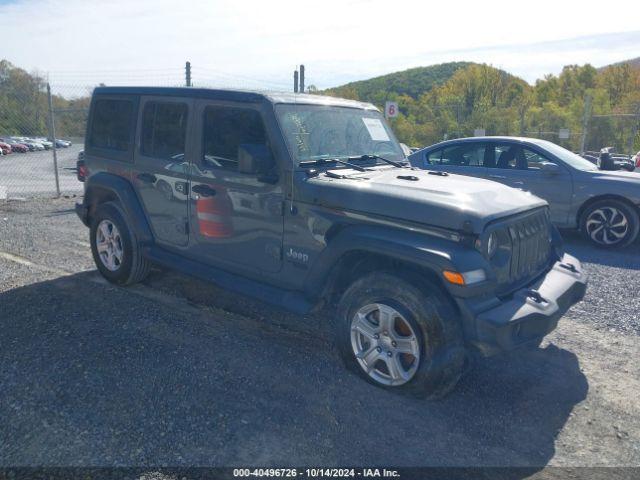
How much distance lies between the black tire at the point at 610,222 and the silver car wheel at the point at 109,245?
627 cm

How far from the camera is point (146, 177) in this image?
16.4ft

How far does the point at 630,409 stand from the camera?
346 centimetres

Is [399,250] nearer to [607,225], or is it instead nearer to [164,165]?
[164,165]

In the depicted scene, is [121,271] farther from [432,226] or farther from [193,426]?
[432,226]

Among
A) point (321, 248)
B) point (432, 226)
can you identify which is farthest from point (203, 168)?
point (432, 226)

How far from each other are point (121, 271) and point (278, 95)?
8.28ft

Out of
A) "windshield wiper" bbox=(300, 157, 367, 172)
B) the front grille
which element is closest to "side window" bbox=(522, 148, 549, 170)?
the front grille

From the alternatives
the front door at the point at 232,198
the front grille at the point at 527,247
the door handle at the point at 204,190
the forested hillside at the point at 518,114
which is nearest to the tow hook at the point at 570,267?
the front grille at the point at 527,247

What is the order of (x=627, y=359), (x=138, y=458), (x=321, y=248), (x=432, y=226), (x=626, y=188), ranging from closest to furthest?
(x=138, y=458) < (x=432, y=226) < (x=321, y=248) < (x=627, y=359) < (x=626, y=188)

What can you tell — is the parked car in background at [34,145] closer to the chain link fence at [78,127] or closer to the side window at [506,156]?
the chain link fence at [78,127]

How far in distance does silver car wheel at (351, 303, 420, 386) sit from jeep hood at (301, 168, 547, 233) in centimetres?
65

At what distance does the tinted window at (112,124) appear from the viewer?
5246 millimetres

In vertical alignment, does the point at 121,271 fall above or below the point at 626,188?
below

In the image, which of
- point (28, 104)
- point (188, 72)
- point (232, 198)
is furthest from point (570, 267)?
point (28, 104)
